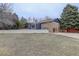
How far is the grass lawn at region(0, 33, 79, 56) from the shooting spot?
2.11 m

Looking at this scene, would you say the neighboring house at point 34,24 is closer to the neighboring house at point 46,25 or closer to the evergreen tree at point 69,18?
the neighboring house at point 46,25

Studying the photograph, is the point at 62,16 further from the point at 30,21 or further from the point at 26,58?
the point at 26,58

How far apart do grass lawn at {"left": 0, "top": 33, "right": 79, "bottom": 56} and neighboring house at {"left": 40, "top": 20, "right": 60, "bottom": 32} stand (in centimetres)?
6

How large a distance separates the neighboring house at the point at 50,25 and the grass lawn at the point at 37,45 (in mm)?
58

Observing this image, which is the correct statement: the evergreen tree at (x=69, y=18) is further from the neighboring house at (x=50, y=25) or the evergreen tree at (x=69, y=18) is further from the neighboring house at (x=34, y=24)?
the neighboring house at (x=34, y=24)

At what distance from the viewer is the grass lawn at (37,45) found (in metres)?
2.11

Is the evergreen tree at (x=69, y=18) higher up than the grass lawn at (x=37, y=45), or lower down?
higher up

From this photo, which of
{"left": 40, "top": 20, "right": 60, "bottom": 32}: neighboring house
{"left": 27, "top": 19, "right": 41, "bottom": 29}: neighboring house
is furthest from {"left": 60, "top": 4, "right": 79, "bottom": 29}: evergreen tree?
{"left": 27, "top": 19, "right": 41, "bottom": 29}: neighboring house

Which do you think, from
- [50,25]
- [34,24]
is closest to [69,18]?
[50,25]

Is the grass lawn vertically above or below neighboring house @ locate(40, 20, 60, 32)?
below

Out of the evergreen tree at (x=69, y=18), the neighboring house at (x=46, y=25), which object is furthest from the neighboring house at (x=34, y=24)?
the evergreen tree at (x=69, y=18)

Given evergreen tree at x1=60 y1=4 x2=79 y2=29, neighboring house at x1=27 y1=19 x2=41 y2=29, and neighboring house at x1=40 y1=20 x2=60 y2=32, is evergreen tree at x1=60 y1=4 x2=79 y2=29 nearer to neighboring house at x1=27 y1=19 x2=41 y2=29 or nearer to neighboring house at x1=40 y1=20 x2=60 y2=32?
neighboring house at x1=40 y1=20 x2=60 y2=32

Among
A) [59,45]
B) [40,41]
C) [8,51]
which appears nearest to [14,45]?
[8,51]

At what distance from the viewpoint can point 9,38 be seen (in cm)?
215
